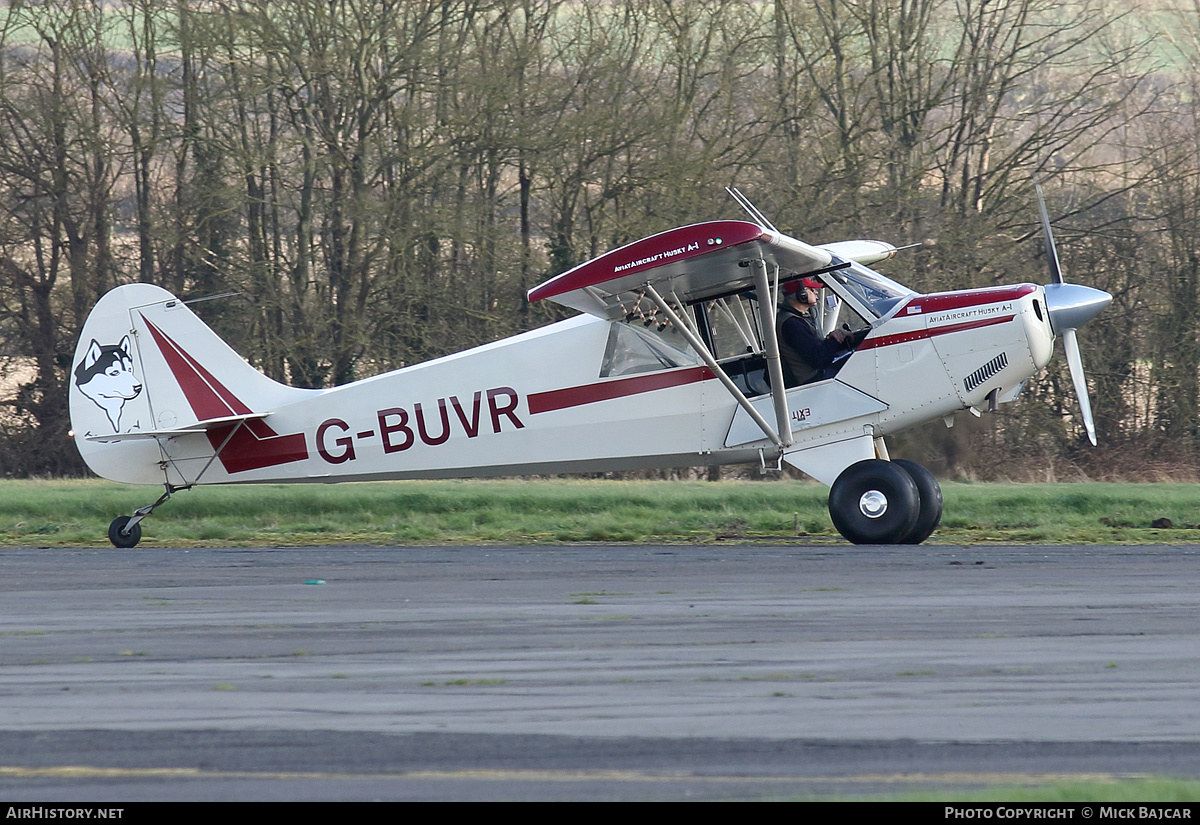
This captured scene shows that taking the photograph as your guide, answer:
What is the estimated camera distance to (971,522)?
47.6 ft

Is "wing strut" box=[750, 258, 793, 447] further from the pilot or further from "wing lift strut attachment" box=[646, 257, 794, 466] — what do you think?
the pilot

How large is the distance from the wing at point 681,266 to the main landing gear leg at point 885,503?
2.01m

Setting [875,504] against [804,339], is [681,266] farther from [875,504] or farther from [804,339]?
[875,504]

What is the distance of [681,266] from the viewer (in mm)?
12172

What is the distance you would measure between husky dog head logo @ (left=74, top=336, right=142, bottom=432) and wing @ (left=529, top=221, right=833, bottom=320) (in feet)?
15.8

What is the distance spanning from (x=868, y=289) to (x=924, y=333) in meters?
0.72

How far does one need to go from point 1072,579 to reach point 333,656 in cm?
529

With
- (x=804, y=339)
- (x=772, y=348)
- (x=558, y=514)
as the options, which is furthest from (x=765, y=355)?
(x=558, y=514)

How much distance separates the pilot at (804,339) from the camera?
1257 cm

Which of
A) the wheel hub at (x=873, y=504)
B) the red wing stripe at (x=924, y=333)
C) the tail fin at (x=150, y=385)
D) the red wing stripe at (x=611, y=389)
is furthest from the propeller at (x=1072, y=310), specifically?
the tail fin at (x=150, y=385)

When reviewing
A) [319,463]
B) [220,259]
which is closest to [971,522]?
[319,463]

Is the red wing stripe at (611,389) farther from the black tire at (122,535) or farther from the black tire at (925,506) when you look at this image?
the black tire at (122,535)
